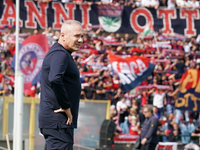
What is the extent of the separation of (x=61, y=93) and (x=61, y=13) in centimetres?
1576

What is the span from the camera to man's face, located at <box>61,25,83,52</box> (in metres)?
3.75

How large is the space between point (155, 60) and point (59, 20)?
5069mm

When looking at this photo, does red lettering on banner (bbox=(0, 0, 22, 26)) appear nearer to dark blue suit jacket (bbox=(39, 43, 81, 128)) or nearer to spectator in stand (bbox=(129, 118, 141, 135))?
spectator in stand (bbox=(129, 118, 141, 135))

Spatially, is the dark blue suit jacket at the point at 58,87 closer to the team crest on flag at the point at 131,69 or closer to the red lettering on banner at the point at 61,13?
the team crest on flag at the point at 131,69

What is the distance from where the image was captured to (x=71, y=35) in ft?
12.3

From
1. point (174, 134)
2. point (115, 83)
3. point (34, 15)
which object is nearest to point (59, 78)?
point (174, 134)

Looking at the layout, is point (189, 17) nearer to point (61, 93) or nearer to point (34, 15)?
point (34, 15)

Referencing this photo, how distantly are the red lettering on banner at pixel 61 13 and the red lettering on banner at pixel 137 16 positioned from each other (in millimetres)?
2923

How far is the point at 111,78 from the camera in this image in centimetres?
1574

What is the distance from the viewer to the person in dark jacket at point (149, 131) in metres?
9.60

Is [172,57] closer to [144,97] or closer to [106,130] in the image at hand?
[144,97]

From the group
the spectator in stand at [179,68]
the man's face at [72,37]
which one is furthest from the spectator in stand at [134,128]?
Answer: the man's face at [72,37]

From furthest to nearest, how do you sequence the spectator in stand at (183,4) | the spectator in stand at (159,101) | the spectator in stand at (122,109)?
the spectator in stand at (183,4)
the spectator in stand at (159,101)
the spectator in stand at (122,109)

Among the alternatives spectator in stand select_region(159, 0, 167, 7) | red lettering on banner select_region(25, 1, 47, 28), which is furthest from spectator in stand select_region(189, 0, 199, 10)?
red lettering on banner select_region(25, 1, 47, 28)
